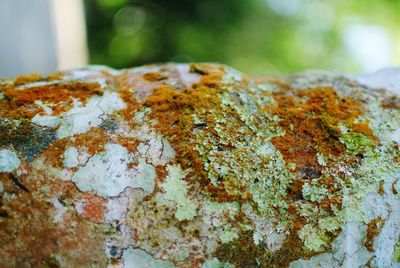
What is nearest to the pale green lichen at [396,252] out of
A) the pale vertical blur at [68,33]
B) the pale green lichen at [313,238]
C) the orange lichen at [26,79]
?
the pale green lichen at [313,238]

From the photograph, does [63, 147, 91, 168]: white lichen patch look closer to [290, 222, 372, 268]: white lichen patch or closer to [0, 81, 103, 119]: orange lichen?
[0, 81, 103, 119]: orange lichen

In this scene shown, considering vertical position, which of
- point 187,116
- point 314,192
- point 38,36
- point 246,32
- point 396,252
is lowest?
point 246,32

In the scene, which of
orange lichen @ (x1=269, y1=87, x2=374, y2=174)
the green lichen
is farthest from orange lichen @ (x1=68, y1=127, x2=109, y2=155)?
the green lichen

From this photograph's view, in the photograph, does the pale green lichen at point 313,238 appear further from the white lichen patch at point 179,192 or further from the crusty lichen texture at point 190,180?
the white lichen patch at point 179,192

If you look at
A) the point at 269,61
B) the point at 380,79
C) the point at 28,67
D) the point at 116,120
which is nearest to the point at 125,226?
the point at 116,120

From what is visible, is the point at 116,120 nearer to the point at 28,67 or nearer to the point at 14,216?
the point at 14,216

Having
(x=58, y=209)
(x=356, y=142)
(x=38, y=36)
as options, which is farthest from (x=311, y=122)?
(x=38, y=36)

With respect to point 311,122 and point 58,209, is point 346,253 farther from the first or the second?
point 58,209
